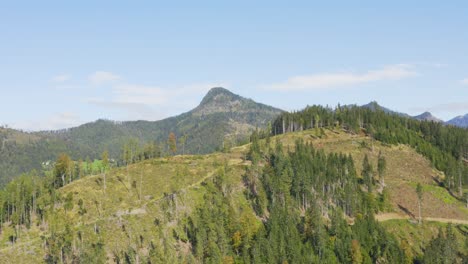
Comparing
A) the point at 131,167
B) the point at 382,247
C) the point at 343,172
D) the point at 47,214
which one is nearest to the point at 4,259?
the point at 47,214

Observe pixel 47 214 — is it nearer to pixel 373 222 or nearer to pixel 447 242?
pixel 373 222

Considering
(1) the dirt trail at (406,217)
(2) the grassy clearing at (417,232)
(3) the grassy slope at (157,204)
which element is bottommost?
(2) the grassy clearing at (417,232)

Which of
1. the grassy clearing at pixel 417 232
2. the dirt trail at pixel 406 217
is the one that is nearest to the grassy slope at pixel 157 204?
the grassy clearing at pixel 417 232

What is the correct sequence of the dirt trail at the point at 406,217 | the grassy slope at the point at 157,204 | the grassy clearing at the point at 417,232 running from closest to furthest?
the grassy slope at the point at 157,204 → the grassy clearing at the point at 417,232 → the dirt trail at the point at 406,217

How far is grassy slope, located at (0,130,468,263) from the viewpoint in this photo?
127 metres

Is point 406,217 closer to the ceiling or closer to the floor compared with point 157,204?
closer to the floor

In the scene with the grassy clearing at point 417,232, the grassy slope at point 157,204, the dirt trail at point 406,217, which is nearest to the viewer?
the grassy slope at point 157,204

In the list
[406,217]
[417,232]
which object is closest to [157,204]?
[417,232]

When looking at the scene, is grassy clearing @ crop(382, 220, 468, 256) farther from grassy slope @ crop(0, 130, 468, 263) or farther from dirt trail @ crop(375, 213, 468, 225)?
dirt trail @ crop(375, 213, 468, 225)

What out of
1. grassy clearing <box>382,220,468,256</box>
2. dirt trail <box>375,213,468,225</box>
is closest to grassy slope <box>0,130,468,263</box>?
grassy clearing <box>382,220,468,256</box>

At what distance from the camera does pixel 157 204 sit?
14712cm

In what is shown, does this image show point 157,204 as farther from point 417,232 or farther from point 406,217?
point 406,217

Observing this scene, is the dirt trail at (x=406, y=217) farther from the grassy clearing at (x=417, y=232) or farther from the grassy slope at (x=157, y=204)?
the grassy clearing at (x=417, y=232)

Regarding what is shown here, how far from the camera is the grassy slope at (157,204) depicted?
127438 mm
